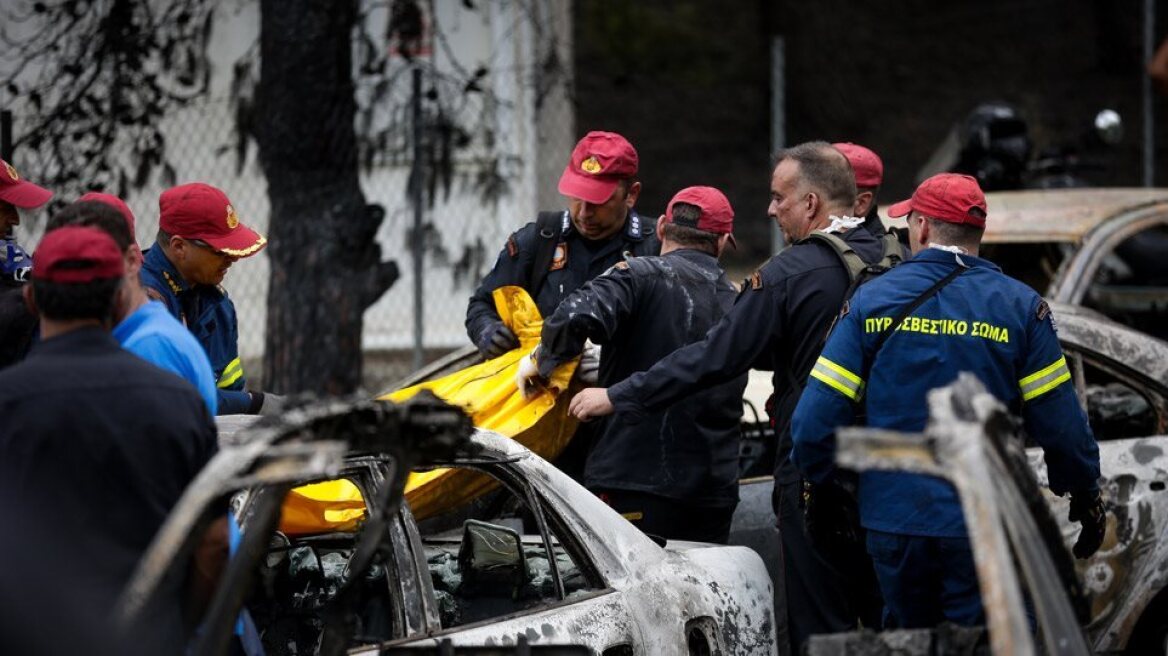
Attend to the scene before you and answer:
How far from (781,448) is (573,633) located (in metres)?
1.41

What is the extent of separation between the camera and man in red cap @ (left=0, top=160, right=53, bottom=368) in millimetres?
4828

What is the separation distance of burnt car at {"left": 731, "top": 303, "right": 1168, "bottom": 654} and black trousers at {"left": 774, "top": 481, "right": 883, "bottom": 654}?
2.85ft

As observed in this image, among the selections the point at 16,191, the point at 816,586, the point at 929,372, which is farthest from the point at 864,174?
the point at 16,191

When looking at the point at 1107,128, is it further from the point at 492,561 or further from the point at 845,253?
the point at 492,561

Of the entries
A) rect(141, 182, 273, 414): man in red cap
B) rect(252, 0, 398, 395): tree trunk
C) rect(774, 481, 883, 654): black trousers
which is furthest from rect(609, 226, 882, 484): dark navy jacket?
rect(252, 0, 398, 395): tree trunk

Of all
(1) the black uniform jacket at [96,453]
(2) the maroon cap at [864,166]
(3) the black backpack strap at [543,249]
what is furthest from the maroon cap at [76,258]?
(2) the maroon cap at [864,166]

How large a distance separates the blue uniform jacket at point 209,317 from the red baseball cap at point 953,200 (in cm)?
221

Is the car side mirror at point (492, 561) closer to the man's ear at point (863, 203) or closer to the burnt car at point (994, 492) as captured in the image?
the burnt car at point (994, 492)

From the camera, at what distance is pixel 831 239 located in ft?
17.6

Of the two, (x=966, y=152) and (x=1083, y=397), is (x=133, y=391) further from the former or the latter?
(x=966, y=152)

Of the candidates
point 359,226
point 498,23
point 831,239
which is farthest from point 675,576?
point 498,23

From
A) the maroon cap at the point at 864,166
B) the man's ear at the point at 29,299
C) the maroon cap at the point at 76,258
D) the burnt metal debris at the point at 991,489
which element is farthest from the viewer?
the maroon cap at the point at 864,166

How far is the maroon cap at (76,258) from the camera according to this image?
133 inches

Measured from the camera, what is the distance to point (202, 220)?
16.7ft
